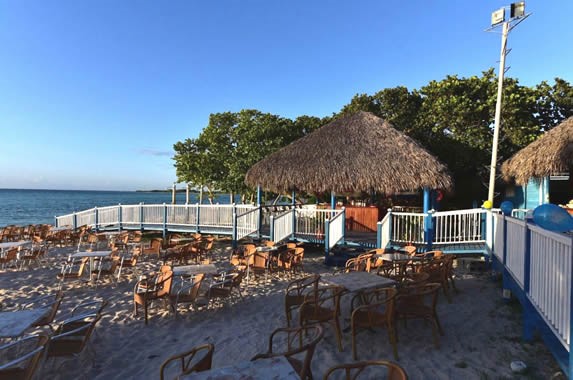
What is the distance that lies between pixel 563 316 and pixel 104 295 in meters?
7.57

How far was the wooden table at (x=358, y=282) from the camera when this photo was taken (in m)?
4.63

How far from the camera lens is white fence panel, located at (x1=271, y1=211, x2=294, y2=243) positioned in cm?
1130

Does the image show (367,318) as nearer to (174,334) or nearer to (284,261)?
(174,334)

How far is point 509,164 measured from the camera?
39.8 feet

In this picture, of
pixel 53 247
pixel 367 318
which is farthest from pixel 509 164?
pixel 53 247

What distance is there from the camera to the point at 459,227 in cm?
888

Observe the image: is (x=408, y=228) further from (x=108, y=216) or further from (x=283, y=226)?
(x=108, y=216)

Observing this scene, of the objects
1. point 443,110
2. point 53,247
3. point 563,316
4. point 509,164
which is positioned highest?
point 443,110

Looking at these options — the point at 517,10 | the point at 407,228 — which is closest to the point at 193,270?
the point at 407,228

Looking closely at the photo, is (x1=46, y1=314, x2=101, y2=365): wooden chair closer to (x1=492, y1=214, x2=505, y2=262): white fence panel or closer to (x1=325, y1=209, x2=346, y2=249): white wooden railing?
(x1=492, y1=214, x2=505, y2=262): white fence panel

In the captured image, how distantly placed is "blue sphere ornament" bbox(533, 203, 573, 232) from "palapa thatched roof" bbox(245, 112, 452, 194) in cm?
550

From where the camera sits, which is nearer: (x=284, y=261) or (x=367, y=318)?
(x=367, y=318)

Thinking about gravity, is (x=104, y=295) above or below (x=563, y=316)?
below

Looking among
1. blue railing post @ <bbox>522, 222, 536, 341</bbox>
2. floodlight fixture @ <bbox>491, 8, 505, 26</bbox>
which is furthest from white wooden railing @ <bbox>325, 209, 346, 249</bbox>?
floodlight fixture @ <bbox>491, 8, 505, 26</bbox>
